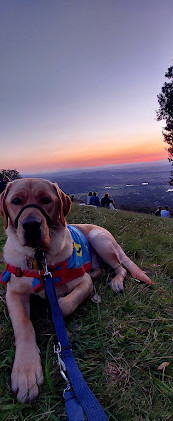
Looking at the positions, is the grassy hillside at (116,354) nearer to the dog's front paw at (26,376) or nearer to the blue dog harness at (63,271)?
the dog's front paw at (26,376)

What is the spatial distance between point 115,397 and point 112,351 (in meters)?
0.36

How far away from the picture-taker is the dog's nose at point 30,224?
175 centimetres

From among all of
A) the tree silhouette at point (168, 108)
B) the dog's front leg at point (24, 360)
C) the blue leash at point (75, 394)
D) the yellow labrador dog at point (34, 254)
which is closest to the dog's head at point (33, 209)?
the yellow labrador dog at point (34, 254)

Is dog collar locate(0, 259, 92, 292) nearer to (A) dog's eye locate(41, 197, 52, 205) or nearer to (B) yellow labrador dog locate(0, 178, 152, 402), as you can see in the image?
(B) yellow labrador dog locate(0, 178, 152, 402)

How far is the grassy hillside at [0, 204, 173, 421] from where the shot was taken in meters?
1.28

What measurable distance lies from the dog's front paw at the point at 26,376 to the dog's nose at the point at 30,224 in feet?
2.70

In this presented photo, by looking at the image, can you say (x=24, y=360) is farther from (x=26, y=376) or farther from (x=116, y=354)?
(x=116, y=354)

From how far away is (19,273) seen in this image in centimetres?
197

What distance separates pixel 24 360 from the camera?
1.49 metres

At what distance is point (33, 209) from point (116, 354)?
1.23 m

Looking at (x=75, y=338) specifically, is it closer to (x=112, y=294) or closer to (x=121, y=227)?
(x=112, y=294)

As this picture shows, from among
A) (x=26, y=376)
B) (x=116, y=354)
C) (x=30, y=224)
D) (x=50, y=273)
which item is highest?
(x=30, y=224)

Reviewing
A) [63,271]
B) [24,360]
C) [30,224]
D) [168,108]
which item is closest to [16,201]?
[30,224]

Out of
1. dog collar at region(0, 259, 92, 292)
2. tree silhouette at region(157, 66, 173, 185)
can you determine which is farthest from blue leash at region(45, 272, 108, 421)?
tree silhouette at region(157, 66, 173, 185)
